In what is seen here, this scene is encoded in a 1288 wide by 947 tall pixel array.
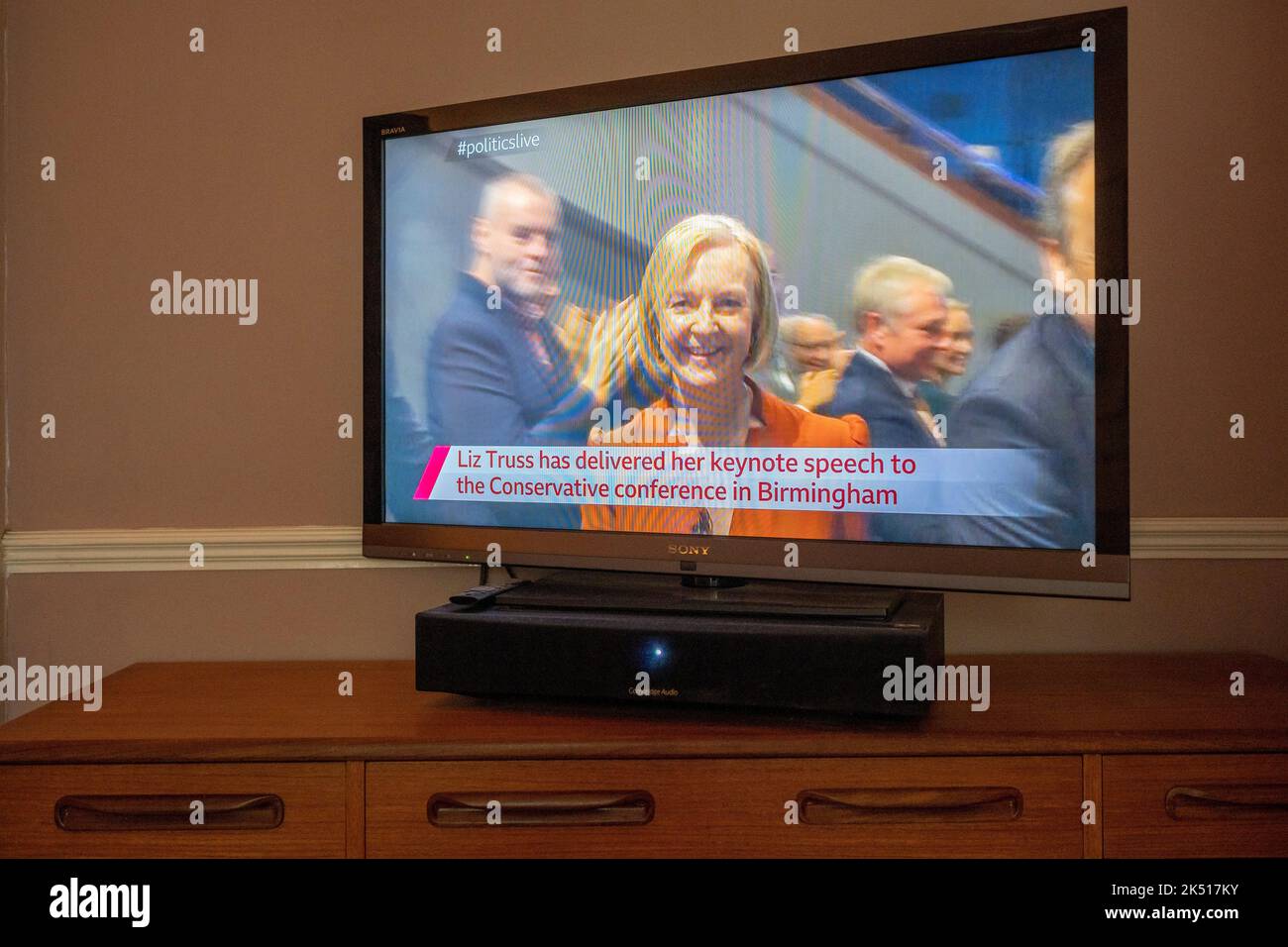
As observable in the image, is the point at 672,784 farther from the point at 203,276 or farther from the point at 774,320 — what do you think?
the point at 203,276

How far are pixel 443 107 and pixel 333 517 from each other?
0.76 metres

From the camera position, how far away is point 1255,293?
173 cm

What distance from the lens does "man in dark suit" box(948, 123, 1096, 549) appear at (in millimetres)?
1346

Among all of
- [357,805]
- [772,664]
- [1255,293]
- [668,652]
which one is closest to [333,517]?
[357,805]

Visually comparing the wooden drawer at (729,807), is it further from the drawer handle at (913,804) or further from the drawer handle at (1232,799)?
the drawer handle at (1232,799)

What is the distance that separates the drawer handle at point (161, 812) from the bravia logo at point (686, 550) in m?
0.64

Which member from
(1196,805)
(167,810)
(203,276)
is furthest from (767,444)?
(203,276)

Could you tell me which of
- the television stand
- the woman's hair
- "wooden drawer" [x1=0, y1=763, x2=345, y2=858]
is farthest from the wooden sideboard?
the woman's hair

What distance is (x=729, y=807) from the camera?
4.22 ft

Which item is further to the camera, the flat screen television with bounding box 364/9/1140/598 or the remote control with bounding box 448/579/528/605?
the remote control with bounding box 448/579/528/605

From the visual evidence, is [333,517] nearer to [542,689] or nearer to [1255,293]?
[542,689]

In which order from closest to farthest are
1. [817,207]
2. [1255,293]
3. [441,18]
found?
[817,207] → [1255,293] → [441,18]

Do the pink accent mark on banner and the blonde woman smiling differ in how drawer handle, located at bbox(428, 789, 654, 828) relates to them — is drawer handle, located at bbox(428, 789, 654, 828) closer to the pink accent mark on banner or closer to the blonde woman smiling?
the blonde woman smiling

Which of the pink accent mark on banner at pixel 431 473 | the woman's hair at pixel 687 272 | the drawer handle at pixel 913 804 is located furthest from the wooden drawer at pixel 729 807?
the woman's hair at pixel 687 272
